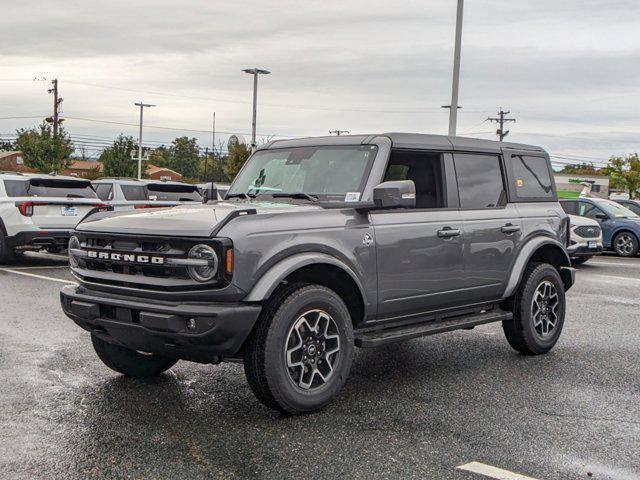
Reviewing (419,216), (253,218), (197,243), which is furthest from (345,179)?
(197,243)

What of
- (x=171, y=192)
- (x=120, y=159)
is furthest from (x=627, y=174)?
(x=171, y=192)

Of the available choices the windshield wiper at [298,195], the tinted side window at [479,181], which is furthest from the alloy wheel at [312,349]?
the tinted side window at [479,181]

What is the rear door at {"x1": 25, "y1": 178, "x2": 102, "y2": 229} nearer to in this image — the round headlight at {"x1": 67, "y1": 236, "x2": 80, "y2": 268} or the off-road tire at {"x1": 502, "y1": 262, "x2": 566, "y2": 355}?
the round headlight at {"x1": 67, "y1": 236, "x2": 80, "y2": 268}

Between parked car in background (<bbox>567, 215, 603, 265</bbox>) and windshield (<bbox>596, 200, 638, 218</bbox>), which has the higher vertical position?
windshield (<bbox>596, 200, 638, 218</bbox>)

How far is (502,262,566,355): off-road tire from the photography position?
7.00m

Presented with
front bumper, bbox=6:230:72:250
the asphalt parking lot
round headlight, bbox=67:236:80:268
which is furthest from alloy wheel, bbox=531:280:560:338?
front bumper, bbox=6:230:72:250

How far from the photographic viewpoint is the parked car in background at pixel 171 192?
16922mm

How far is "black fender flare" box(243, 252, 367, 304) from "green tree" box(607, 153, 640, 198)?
7746 cm

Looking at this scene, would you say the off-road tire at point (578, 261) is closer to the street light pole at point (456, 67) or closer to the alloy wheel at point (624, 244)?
the alloy wheel at point (624, 244)

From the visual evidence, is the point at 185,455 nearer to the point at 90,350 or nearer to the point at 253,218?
the point at 253,218

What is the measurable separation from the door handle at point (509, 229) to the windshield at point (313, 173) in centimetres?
155

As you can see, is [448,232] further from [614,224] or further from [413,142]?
[614,224]

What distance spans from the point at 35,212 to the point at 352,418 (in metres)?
10.6

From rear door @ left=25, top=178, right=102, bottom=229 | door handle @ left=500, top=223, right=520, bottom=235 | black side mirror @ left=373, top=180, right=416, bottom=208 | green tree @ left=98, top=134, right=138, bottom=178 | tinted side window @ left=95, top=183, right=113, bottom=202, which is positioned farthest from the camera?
green tree @ left=98, top=134, right=138, bottom=178
